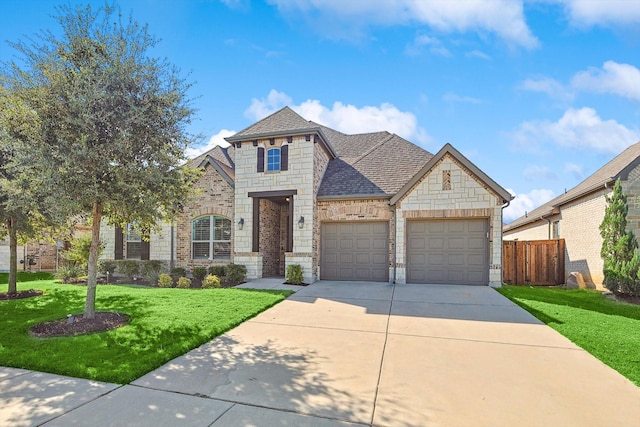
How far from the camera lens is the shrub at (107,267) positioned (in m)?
14.3

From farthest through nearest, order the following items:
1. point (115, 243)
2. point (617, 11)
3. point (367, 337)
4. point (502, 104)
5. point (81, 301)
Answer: point (115, 243) → point (502, 104) → point (81, 301) → point (617, 11) → point (367, 337)

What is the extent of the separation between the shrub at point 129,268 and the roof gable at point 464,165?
11189 mm

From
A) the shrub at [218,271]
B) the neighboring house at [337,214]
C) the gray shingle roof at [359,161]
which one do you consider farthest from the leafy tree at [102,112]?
the gray shingle roof at [359,161]

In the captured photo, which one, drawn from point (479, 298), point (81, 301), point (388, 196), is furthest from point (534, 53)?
point (81, 301)

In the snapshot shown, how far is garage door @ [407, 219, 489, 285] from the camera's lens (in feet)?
38.9

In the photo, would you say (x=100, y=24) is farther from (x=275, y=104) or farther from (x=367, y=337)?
(x=275, y=104)

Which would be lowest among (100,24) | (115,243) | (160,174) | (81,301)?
(81,301)

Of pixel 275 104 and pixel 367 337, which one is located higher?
pixel 275 104

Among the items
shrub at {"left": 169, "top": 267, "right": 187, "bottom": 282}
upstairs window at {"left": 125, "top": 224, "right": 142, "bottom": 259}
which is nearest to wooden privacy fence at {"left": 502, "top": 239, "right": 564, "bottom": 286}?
shrub at {"left": 169, "top": 267, "right": 187, "bottom": 282}

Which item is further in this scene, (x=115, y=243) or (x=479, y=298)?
(x=115, y=243)

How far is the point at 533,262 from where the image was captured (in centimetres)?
1446

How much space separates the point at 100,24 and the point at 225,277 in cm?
872

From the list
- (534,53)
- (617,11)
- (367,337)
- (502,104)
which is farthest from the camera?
(502,104)

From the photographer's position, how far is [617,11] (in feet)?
26.2
